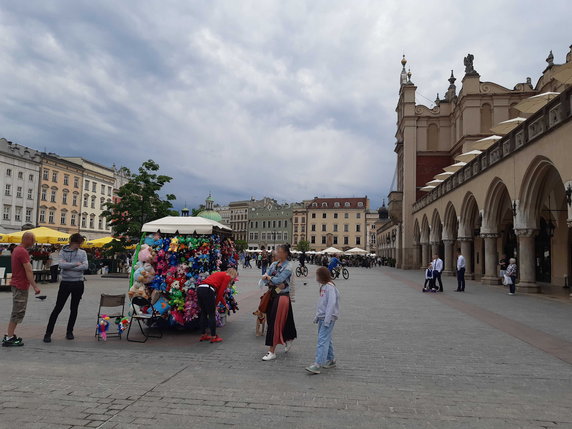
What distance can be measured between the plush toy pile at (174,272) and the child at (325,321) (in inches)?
124

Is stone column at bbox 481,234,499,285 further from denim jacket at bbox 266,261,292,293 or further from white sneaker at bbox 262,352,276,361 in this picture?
white sneaker at bbox 262,352,276,361

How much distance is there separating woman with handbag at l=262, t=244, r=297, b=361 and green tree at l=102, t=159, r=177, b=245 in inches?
717

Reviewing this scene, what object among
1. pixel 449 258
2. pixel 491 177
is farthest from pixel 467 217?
pixel 449 258

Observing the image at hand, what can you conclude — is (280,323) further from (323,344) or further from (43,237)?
(43,237)

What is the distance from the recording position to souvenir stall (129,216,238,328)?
8367mm

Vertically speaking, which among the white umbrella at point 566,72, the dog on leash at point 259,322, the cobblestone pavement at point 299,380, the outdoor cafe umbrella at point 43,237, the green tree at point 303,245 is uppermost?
the white umbrella at point 566,72

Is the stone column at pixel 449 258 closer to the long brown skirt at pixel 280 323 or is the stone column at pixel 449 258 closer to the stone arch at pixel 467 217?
the stone arch at pixel 467 217

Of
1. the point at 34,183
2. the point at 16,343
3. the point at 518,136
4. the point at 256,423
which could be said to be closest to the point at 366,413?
the point at 256,423

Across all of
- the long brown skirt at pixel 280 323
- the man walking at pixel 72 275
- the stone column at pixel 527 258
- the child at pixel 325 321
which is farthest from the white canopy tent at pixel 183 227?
the stone column at pixel 527 258

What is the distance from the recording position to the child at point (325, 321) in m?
5.93

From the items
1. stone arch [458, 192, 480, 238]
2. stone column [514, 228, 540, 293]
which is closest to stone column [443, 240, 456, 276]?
stone arch [458, 192, 480, 238]

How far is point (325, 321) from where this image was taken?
595 cm

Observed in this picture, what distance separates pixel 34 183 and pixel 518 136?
60.7 m

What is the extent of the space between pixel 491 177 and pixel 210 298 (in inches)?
678
